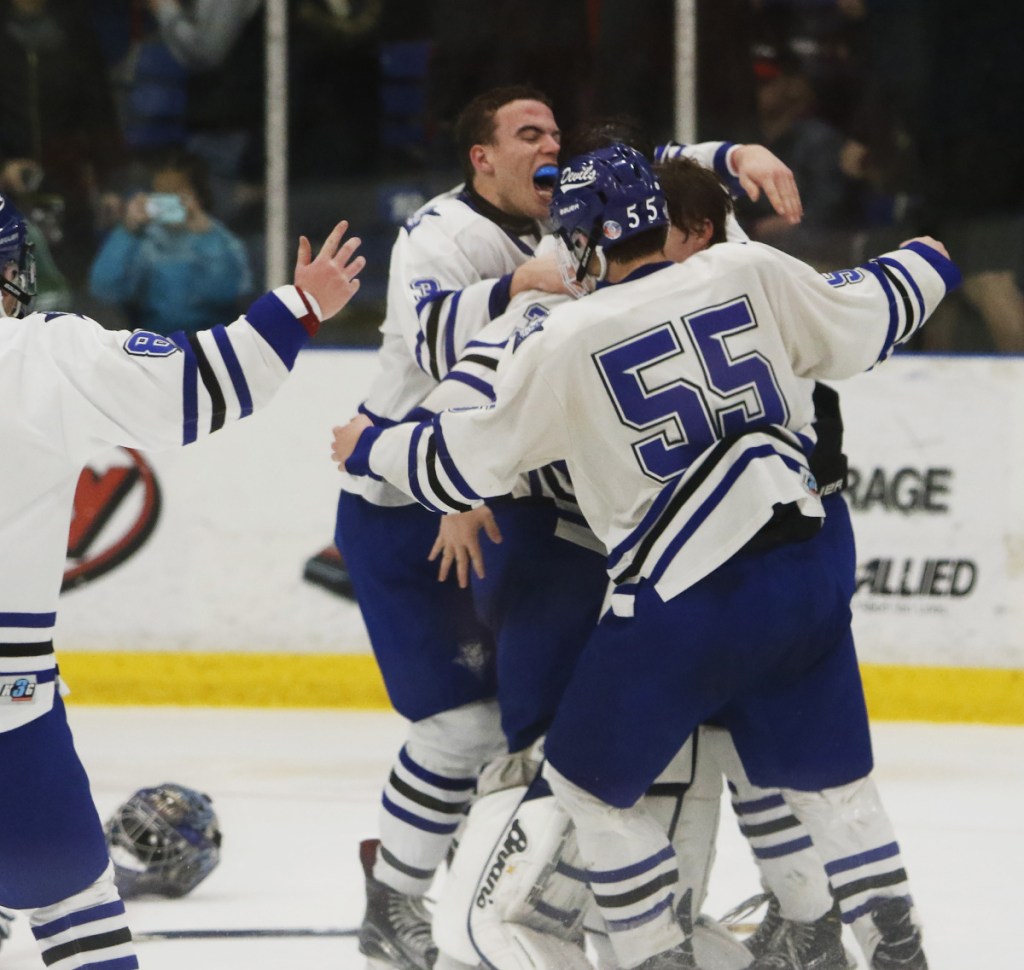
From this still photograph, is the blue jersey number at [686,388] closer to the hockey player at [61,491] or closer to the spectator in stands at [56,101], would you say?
the hockey player at [61,491]

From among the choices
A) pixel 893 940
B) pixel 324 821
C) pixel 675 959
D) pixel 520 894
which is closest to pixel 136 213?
pixel 324 821

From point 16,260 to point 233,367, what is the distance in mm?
354

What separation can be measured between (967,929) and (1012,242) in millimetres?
2523

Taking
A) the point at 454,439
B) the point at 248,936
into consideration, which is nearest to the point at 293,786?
the point at 248,936

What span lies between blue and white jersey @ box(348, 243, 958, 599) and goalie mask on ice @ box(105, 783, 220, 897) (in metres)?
1.32

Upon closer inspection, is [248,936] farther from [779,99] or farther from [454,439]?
[779,99]

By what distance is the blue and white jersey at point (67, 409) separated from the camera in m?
2.38

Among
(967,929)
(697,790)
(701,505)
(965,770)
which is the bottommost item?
(965,770)

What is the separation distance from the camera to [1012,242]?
5.39m

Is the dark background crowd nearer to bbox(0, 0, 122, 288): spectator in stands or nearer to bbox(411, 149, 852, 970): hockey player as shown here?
bbox(0, 0, 122, 288): spectator in stands

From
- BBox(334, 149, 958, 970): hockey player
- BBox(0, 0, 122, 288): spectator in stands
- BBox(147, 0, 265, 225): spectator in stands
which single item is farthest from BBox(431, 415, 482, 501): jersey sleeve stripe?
BBox(0, 0, 122, 288): spectator in stands

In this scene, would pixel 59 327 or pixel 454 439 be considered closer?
pixel 59 327

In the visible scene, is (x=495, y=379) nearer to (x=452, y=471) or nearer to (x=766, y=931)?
(x=452, y=471)

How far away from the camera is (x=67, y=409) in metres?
2.39
